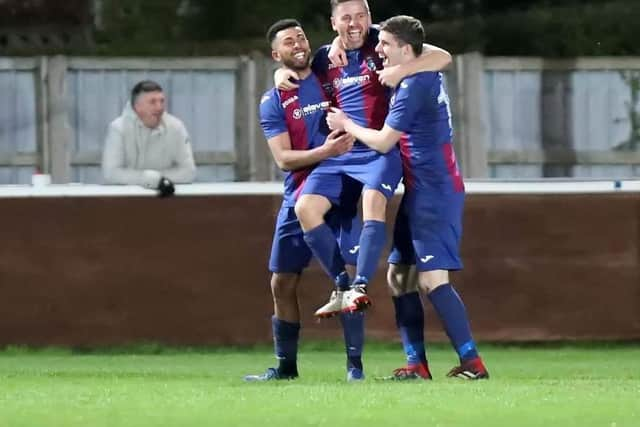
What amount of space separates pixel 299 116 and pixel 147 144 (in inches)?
147

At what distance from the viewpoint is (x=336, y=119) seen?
38.2 feet

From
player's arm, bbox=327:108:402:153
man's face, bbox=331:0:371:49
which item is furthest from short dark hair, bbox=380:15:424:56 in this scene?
player's arm, bbox=327:108:402:153

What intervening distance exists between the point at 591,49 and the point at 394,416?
476 inches

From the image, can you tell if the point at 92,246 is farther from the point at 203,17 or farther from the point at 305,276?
the point at 203,17

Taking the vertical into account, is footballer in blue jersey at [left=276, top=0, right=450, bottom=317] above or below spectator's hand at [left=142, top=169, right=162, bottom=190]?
above

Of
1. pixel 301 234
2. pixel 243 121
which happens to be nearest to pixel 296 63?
pixel 301 234

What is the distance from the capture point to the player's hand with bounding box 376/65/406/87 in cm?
1144

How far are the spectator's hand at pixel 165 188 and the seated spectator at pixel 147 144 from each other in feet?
0.70

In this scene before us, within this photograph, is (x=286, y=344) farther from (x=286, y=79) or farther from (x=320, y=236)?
(x=286, y=79)

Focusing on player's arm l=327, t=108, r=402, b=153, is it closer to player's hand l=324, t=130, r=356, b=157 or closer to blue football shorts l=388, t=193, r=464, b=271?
player's hand l=324, t=130, r=356, b=157

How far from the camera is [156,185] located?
15070mm

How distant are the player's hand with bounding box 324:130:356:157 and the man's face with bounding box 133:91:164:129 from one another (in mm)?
4092

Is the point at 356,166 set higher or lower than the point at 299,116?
lower

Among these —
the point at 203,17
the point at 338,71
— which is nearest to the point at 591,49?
the point at 203,17
